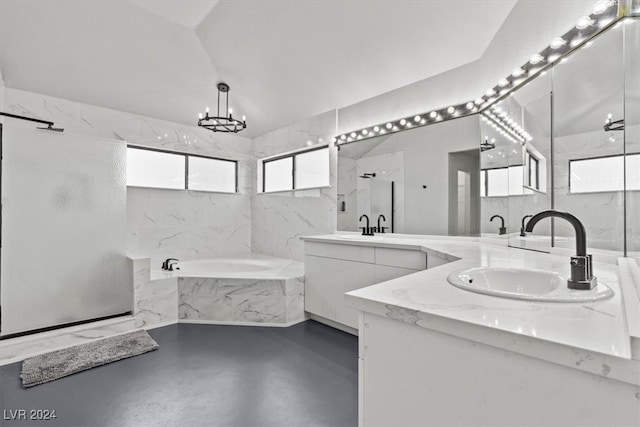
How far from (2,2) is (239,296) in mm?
3247

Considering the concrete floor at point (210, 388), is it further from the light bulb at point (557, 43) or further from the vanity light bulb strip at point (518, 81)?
the light bulb at point (557, 43)

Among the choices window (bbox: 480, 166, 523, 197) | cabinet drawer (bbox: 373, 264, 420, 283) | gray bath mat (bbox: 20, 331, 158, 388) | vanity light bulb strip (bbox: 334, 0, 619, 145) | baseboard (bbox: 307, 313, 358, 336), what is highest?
vanity light bulb strip (bbox: 334, 0, 619, 145)

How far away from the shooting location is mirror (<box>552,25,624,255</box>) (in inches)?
54.7

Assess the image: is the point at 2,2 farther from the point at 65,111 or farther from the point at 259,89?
the point at 259,89

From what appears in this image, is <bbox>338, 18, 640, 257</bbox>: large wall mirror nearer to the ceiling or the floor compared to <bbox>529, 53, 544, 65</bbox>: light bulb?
nearer to the floor

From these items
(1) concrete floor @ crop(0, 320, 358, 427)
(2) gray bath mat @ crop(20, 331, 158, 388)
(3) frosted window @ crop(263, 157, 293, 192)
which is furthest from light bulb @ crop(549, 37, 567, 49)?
(2) gray bath mat @ crop(20, 331, 158, 388)

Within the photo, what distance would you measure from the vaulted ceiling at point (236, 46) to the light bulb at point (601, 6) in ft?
2.79

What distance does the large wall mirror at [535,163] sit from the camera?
1361mm

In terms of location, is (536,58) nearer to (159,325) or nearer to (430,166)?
(430,166)

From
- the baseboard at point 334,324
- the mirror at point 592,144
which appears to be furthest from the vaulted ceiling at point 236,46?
the baseboard at point 334,324

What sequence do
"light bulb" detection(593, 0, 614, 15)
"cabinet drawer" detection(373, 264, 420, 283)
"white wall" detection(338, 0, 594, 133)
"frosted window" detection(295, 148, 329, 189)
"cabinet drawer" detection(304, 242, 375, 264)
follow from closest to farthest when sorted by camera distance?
"light bulb" detection(593, 0, 614, 15), "white wall" detection(338, 0, 594, 133), "cabinet drawer" detection(373, 264, 420, 283), "cabinet drawer" detection(304, 242, 375, 264), "frosted window" detection(295, 148, 329, 189)

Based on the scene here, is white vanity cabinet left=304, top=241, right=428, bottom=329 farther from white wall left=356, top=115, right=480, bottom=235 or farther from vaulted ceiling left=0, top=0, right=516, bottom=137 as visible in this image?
Answer: vaulted ceiling left=0, top=0, right=516, bottom=137

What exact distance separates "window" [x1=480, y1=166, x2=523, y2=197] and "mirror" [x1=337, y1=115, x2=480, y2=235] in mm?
82

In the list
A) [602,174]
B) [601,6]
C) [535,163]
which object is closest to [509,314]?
[602,174]
